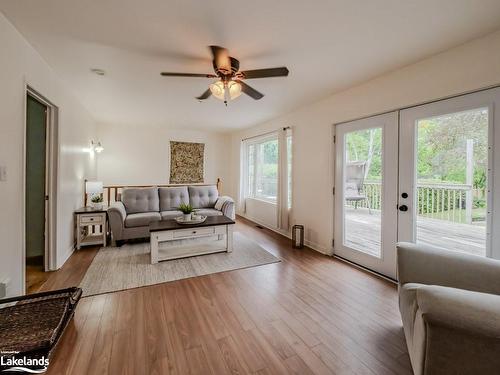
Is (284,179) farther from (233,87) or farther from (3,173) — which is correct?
(3,173)

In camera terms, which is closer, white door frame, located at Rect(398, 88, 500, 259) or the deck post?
white door frame, located at Rect(398, 88, 500, 259)

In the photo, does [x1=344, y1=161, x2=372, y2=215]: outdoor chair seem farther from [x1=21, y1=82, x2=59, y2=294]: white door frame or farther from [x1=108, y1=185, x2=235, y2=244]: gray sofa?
[x1=21, y1=82, x2=59, y2=294]: white door frame

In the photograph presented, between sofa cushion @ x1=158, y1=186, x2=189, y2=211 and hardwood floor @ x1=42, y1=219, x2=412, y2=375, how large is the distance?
2.01m

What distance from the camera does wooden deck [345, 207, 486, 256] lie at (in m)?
2.09

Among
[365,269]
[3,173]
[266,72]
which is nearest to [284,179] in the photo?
[365,269]

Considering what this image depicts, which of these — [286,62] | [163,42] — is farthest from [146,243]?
[286,62]

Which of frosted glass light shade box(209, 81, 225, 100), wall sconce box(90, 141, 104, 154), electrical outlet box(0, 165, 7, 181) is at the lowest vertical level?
electrical outlet box(0, 165, 7, 181)

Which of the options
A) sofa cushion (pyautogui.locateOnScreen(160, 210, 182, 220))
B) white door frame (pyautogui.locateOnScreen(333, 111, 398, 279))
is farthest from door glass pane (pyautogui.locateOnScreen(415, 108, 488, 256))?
sofa cushion (pyautogui.locateOnScreen(160, 210, 182, 220))

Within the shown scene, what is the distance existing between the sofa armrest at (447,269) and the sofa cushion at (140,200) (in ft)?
13.2

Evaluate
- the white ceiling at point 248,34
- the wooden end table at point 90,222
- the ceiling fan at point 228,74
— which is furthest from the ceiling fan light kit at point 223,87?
the wooden end table at point 90,222

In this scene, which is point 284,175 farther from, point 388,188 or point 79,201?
point 79,201

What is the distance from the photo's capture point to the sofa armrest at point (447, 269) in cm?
143

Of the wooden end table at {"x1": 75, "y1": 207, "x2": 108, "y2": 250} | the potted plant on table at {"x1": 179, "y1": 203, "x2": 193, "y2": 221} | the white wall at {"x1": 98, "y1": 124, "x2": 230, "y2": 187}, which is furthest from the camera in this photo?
the white wall at {"x1": 98, "y1": 124, "x2": 230, "y2": 187}

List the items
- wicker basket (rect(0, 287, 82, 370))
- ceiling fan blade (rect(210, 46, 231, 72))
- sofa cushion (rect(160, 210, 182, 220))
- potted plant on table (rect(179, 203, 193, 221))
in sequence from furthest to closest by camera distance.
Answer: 1. sofa cushion (rect(160, 210, 182, 220))
2. potted plant on table (rect(179, 203, 193, 221))
3. ceiling fan blade (rect(210, 46, 231, 72))
4. wicker basket (rect(0, 287, 82, 370))
